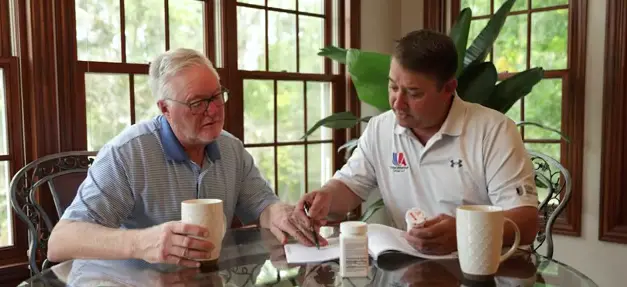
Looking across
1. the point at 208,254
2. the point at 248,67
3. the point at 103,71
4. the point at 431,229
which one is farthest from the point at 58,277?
the point at 248,67

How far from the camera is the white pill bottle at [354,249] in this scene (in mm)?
1206

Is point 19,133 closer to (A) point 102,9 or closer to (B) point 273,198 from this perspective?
(A) point 102,9

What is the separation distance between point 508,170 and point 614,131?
58.7 inches

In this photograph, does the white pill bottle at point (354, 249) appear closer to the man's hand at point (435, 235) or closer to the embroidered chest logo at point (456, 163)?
the man's hand at point (435, 235)

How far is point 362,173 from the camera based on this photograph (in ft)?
6.23

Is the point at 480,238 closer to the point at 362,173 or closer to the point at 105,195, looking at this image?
the point at 362,173

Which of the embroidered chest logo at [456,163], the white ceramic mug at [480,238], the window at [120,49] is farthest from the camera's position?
the window at [120,49]

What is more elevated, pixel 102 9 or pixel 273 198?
pixel 102 9

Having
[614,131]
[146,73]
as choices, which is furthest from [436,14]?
[146,73]

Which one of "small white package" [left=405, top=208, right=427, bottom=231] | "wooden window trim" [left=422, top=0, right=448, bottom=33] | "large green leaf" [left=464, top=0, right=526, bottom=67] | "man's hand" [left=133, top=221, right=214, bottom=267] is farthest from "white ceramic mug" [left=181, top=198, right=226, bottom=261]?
"wooden window trim" [left=422, top=0, right=448, bottom=33]

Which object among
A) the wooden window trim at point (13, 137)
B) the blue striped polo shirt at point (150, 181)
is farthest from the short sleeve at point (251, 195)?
the wooden window trim at point (13, 137)

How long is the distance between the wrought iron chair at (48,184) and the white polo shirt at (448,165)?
97 centimetres

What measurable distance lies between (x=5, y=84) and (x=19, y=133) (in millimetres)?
189

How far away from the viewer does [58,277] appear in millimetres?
1354
